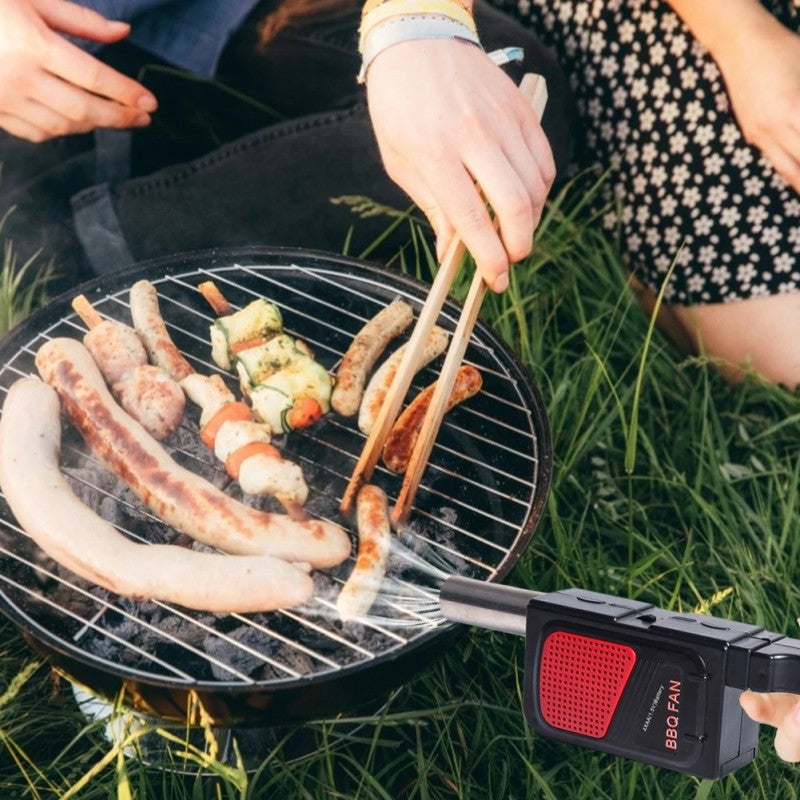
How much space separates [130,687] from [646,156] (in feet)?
7.26

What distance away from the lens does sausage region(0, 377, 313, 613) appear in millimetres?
1795

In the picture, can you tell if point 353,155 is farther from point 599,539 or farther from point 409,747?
point 409,747

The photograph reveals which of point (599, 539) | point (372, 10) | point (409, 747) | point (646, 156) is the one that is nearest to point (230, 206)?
point (372, 10)

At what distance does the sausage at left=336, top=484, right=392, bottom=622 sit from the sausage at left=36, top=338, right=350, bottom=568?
5 centimetres

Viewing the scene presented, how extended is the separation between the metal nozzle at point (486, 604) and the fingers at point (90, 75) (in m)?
1.93

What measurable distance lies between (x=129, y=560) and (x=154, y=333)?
0.63 metres

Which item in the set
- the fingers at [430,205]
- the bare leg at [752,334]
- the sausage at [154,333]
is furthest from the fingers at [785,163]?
the sausage at [154,333]

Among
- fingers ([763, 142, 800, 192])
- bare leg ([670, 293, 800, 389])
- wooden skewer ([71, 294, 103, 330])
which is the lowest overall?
bare leg ([670, 293, 800, 389])

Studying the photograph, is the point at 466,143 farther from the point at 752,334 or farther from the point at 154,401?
the point at 752,334

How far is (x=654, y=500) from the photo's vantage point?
9.34 ft

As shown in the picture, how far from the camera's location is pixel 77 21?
271 centimetres

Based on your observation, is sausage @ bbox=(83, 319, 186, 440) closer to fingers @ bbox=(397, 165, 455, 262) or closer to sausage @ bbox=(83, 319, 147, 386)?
sausage @ bbox=(83, 319, 147, 386)

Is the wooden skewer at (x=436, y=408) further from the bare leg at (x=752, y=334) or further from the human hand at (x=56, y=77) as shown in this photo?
the human hand at (x=56, y=77)

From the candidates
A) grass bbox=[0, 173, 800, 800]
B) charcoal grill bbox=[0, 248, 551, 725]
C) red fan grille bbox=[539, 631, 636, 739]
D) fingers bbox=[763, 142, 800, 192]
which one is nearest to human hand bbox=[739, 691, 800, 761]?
red fan grille bbox=[539, 631, 636, 739]
